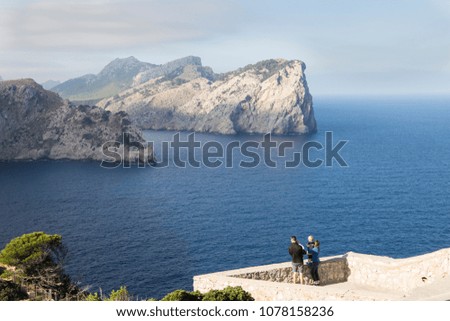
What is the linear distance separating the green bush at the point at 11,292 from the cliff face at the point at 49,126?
13265cm

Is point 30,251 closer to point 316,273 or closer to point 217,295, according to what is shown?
point 316,273

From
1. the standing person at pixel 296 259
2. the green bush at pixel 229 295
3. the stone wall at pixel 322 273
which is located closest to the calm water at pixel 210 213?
the stone wall at pixel 322 273

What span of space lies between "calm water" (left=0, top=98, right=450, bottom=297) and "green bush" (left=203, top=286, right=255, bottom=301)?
37004 mm

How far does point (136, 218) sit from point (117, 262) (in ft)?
72.4

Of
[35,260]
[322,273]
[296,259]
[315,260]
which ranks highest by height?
[296,259]

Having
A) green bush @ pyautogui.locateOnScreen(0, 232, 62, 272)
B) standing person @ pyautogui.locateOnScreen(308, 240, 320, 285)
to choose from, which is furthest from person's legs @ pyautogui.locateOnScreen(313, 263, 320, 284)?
green bush @ pyautogui.locateOnScreen(0, 232, 62, 272)

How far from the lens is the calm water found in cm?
6812

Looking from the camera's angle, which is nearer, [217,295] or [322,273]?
[217,295]

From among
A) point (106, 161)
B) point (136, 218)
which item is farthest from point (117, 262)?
point (106, 161)

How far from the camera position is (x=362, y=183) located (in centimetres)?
11569

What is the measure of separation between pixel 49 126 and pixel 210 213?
3774 inches

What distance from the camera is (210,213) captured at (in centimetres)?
9175

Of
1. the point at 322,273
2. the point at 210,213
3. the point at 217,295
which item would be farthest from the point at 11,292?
the point at 210,213
